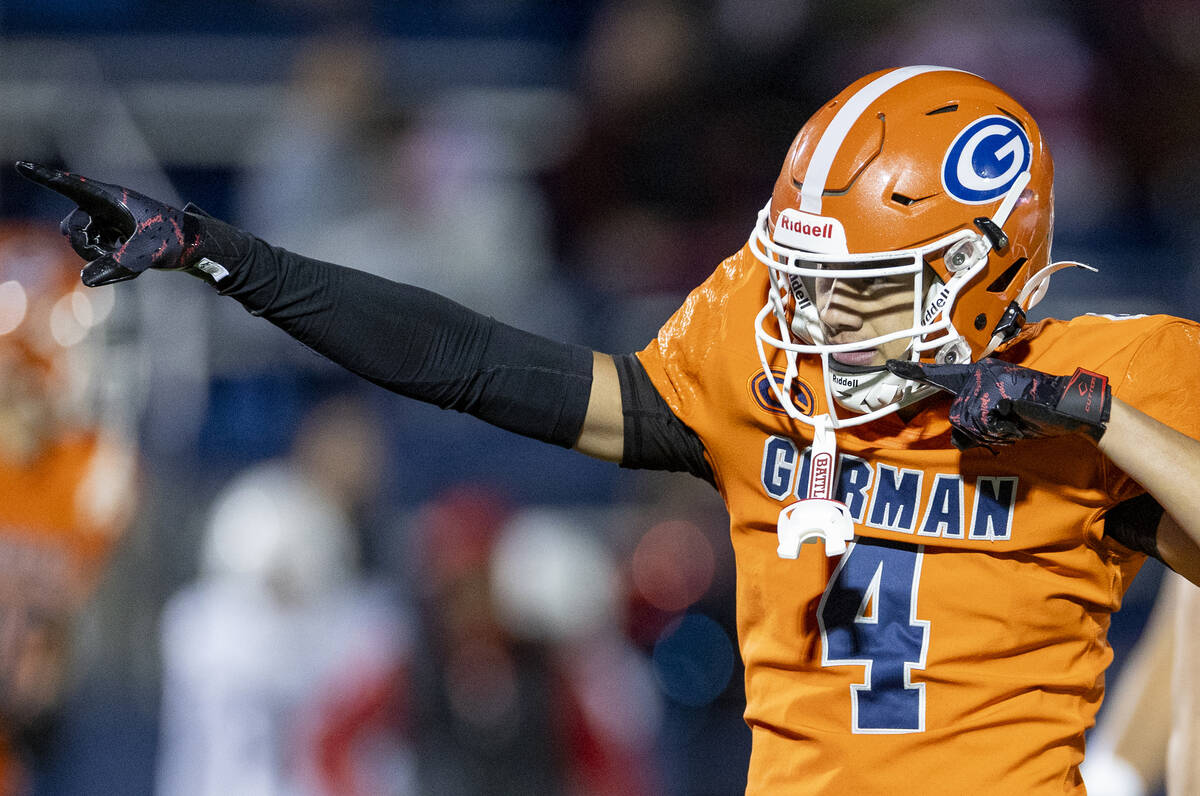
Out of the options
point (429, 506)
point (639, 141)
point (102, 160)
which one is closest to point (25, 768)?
point (429, 506)

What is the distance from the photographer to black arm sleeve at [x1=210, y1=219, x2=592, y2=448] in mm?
1875

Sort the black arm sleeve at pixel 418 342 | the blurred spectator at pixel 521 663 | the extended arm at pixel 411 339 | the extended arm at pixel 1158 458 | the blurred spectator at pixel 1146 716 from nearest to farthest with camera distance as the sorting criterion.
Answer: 1. the extended arm at pixel 1158 458
2. the extended arm at pixel 411 339
3. the black arm sleeve at pixel 418 342
4. the blurred spectator at pixel 1146 716
5. the blurred spectator at pixel 521 663

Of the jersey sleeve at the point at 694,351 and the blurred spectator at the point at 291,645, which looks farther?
the blurred spectator at the point at 291,645

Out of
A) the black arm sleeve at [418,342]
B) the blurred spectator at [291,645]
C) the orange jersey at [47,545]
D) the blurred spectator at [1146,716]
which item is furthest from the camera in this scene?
the blurred spectator at [291,645]

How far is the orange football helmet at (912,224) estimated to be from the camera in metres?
1.78

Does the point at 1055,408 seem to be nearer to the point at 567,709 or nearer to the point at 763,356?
the point at 763,356

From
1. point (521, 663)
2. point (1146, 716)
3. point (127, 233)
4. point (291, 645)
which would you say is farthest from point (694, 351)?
point (291, 645)

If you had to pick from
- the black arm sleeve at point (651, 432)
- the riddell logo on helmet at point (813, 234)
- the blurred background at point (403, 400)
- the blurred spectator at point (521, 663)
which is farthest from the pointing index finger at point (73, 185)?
the blurred spectator at point (521, 663)

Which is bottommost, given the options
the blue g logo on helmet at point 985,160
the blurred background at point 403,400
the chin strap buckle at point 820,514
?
the chin strap buckle at point 820,514

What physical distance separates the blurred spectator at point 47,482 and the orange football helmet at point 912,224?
10.7 ft

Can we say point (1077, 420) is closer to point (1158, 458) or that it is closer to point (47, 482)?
point (1158, 458)

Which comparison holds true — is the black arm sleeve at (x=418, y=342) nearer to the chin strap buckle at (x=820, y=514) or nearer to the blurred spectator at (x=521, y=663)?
the chin strap buckle at (x=820, y=514)

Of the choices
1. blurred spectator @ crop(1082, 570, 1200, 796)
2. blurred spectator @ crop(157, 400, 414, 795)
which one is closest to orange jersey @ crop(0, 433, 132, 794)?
blurred spectator @ crop(157, 400, 414, 795)

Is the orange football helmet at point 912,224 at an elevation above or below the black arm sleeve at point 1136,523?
above
